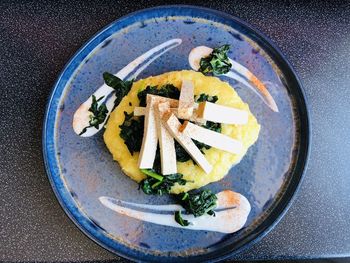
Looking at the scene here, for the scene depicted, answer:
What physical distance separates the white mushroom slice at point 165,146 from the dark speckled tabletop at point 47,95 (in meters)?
0.57

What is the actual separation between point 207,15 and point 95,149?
86 cm

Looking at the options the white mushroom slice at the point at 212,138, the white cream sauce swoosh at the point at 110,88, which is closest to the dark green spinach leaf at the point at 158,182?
the white mushroom slice at the point at 212,138

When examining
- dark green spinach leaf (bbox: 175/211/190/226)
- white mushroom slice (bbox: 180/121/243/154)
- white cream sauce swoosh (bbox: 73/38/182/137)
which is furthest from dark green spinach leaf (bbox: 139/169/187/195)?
white cream sauce swoosh (bbox: 73/38/182/137)

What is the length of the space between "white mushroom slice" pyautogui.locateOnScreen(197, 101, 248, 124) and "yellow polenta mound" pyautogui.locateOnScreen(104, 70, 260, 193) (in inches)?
3.6

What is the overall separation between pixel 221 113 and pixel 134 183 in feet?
1.79

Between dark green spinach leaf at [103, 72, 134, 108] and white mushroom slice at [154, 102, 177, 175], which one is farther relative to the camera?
dark green spinach leaf at [103, 72, 134, 108]

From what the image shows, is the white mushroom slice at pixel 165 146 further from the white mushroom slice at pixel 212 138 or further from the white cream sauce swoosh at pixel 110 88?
the white cream sauce swoosh at pixel 110 88

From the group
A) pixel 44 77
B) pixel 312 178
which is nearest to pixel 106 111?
pixel 44 77

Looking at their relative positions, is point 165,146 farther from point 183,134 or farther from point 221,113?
point 221,113

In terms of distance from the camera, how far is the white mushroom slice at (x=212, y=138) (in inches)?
86.7

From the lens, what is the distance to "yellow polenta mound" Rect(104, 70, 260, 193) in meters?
2.35

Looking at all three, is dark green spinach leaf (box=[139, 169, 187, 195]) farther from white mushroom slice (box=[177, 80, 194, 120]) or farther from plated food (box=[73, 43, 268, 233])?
white mushroom slice (box=[177, 80, 194, 120])

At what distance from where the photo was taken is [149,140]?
223cm

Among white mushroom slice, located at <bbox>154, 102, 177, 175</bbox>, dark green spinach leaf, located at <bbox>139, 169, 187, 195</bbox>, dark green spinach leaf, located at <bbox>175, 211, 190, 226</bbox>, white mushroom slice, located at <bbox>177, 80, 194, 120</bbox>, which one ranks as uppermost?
white mushroom slice, located at <bbox>177, 80, 194, 120</bbox>
